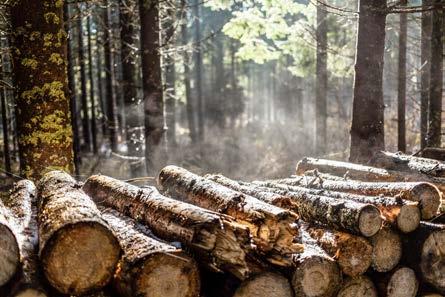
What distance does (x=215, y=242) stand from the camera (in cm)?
354

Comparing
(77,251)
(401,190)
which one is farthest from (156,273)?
(401,190)

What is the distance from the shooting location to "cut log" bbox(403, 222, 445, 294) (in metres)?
4.57

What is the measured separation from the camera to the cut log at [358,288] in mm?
4367

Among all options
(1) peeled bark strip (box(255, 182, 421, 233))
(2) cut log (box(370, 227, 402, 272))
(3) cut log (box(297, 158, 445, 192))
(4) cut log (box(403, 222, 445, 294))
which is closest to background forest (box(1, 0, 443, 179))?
(3) cut log (box(297, 158, 445, 192))

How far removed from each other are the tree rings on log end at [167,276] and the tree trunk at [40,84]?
3634 millimetres

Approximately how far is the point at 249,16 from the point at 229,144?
1685 cm

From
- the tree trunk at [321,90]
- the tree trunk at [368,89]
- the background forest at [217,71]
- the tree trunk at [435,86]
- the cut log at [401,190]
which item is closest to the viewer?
the cut log at [401,190]

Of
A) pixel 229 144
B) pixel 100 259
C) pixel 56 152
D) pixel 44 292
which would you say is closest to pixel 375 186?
pixel 100 259

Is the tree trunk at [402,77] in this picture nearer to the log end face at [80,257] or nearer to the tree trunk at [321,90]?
the tree trunk at [321,90]

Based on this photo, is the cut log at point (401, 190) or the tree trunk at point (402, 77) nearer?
the cut log at point (401, 190)

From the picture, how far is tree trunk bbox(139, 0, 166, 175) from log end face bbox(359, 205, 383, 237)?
718 centimetres

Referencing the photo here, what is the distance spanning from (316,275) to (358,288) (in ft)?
2.36

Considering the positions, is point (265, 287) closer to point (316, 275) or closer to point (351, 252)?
point (316, 275)

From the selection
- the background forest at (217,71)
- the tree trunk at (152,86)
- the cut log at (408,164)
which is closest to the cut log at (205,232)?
the background forest at (217,71)
